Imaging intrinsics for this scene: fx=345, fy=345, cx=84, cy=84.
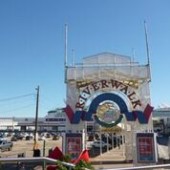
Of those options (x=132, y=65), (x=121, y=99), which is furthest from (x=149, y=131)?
(x=132, y=65)

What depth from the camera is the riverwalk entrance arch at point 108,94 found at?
96.1ft

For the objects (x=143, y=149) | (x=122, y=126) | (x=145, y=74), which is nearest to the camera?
(x=143, y=149)

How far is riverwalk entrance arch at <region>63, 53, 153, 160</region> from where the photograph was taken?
29297 millimetres

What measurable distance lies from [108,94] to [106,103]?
80 centimetres

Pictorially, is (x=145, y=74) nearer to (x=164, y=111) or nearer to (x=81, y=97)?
(x=81, y=97)

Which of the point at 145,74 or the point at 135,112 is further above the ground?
the point at 145,74

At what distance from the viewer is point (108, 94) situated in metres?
29.9

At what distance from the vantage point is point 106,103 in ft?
98.1

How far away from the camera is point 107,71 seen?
30203 mm

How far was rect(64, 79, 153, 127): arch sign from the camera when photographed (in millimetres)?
29297

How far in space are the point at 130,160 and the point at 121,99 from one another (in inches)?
215

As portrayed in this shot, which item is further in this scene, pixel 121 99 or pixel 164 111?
pixel 164 111

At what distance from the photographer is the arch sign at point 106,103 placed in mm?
29297

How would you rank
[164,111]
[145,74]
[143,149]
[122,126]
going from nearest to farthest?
[143,149]
[145,74]
[122,126]
[164,111]
